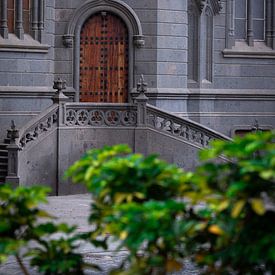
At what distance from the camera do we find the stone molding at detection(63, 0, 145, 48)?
28516 mm

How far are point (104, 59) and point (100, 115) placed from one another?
4248 millimetres

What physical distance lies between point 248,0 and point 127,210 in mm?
26622

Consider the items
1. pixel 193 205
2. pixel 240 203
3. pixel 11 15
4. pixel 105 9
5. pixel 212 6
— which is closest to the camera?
pixel 240 203

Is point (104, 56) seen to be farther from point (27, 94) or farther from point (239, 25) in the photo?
point (239, 25)

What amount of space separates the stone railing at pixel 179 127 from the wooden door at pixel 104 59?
301 cm

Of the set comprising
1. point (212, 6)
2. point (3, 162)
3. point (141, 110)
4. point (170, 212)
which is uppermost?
point (212, 6)

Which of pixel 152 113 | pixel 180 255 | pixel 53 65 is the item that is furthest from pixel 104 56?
pixel 180 255

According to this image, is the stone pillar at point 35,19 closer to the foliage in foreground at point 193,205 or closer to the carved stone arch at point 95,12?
the carved stone arch at point 95,12

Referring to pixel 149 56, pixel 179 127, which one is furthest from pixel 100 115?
pixel 149 56

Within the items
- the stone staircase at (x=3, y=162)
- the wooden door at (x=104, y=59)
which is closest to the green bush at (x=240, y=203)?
the stone staircase at (x=3, y=162)

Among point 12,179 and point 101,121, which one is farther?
point 101,121

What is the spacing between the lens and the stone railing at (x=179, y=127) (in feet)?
84.0

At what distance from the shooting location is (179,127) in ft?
85.8

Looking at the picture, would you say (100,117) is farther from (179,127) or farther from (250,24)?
(250,24)
